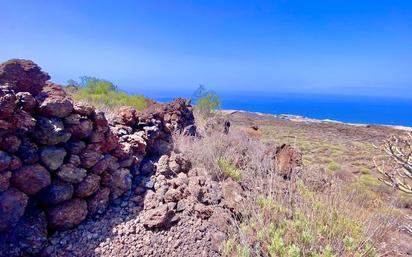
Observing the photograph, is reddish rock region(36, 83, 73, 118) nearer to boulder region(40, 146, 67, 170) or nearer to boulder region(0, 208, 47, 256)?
boulder region(40, 146, 67, 170)

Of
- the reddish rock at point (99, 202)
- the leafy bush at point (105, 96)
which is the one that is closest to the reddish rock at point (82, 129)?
the reddish rock at point (99, 202)

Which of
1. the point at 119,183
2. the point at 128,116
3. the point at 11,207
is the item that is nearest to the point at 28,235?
the point at 11,207

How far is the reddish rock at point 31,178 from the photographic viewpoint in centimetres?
332

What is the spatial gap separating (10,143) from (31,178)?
39cm

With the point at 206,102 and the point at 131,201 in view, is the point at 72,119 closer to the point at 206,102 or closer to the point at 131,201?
the point at 131,201

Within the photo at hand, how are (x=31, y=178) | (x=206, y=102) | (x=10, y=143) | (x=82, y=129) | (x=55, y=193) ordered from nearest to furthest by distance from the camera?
1. (x=10, y=143)
2. (x=31, y=178)
3. (x=55, y=193)
4. (x=82, y=129)
5. (x=206, y=102)

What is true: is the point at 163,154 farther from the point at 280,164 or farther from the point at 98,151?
the point at 280,164

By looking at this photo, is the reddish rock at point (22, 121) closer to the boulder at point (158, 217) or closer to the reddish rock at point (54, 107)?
the reddish rock at point (54, 107)

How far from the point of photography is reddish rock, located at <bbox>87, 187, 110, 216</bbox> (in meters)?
3.86

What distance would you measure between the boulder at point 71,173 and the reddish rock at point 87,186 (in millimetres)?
58

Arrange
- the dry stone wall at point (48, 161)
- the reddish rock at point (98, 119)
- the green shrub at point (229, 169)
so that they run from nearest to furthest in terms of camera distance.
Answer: the dry stone wall at point (48, 161) → the reddish rock at point (98, 119) → the green shrub at point (229, 169)

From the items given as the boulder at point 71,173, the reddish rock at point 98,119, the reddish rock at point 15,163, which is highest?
the reddish rock at point 98,119

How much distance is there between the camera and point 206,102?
14.2 metres

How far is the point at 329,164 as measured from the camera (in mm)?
11672
